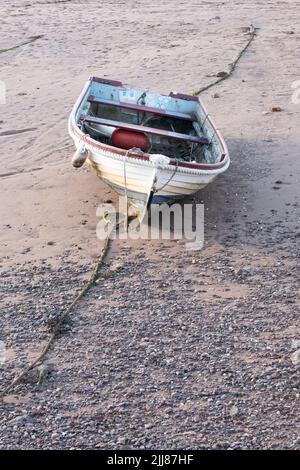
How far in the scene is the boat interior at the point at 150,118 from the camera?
36.3 ft

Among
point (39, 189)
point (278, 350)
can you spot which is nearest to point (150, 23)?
point (39, 189)

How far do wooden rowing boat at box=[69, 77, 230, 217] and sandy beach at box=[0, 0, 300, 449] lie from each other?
0.60 metres

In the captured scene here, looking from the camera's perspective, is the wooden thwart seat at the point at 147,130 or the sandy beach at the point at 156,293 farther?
the wooden thwart seat at the point at 147,130

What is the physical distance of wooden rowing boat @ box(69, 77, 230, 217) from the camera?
9.55 m

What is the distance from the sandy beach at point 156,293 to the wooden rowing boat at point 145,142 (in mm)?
604

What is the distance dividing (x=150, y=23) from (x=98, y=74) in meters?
4.52

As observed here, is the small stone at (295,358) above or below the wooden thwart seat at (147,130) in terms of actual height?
below

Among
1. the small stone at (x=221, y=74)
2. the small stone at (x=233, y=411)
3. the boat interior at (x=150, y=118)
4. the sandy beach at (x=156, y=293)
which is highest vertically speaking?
the boat interior at (x=150, y=118)

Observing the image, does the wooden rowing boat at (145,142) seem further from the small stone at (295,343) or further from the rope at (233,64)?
the rope at (233,64)

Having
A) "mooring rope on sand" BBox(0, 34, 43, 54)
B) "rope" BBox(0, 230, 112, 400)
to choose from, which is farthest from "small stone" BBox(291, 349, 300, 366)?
"mooring rope on sand" BBox(0, 34, 43, 54)

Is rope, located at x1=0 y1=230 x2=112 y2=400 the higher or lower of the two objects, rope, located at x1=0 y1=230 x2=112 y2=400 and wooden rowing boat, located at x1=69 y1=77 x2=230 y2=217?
the lower

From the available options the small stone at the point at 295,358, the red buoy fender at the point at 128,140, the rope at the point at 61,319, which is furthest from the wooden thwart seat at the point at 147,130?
the small stone at the point at 295,358

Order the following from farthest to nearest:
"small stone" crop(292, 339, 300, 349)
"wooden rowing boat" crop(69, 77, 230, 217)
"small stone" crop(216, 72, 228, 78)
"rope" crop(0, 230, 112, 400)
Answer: "small stone" crop(216, 72, 228, 78) < "wooden rowing boat" crop(69, 77, 230, 217) < "small stone" crop(292, 339, 300, 349) < "rope" crop(0, 230, 112, 400)

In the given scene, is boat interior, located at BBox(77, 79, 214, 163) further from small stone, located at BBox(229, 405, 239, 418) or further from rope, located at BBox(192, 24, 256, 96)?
small stone, located at BBox(229, 405, 239, 418)
